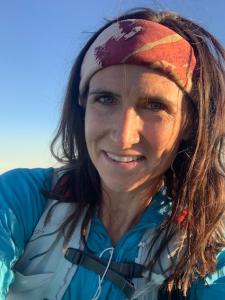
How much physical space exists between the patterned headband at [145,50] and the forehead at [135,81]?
3cm

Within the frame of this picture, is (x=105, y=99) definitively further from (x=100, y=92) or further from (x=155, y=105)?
(x=155, y=105)

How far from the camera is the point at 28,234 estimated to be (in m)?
2.66

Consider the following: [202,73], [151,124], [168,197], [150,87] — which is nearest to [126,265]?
[168,197]

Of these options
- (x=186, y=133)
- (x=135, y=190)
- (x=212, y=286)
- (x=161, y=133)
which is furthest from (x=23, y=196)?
(x=212, y=286)

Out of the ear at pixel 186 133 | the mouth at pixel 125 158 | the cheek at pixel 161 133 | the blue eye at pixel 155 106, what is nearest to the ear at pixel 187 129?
the ear at pixel 186 133

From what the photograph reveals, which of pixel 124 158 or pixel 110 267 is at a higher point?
pixel 124 158

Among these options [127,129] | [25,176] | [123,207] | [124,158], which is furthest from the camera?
[123,207]

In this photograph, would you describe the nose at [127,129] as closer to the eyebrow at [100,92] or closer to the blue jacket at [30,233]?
the eyebrow at [100,92]

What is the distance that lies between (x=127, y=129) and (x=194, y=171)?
2.10 feet

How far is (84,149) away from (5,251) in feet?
3.00

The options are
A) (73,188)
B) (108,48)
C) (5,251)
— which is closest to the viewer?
(5,251)

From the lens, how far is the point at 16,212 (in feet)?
8.57

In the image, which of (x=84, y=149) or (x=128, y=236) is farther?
(x=84, y=149)

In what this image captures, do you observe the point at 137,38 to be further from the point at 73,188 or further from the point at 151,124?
the point at 73,188
